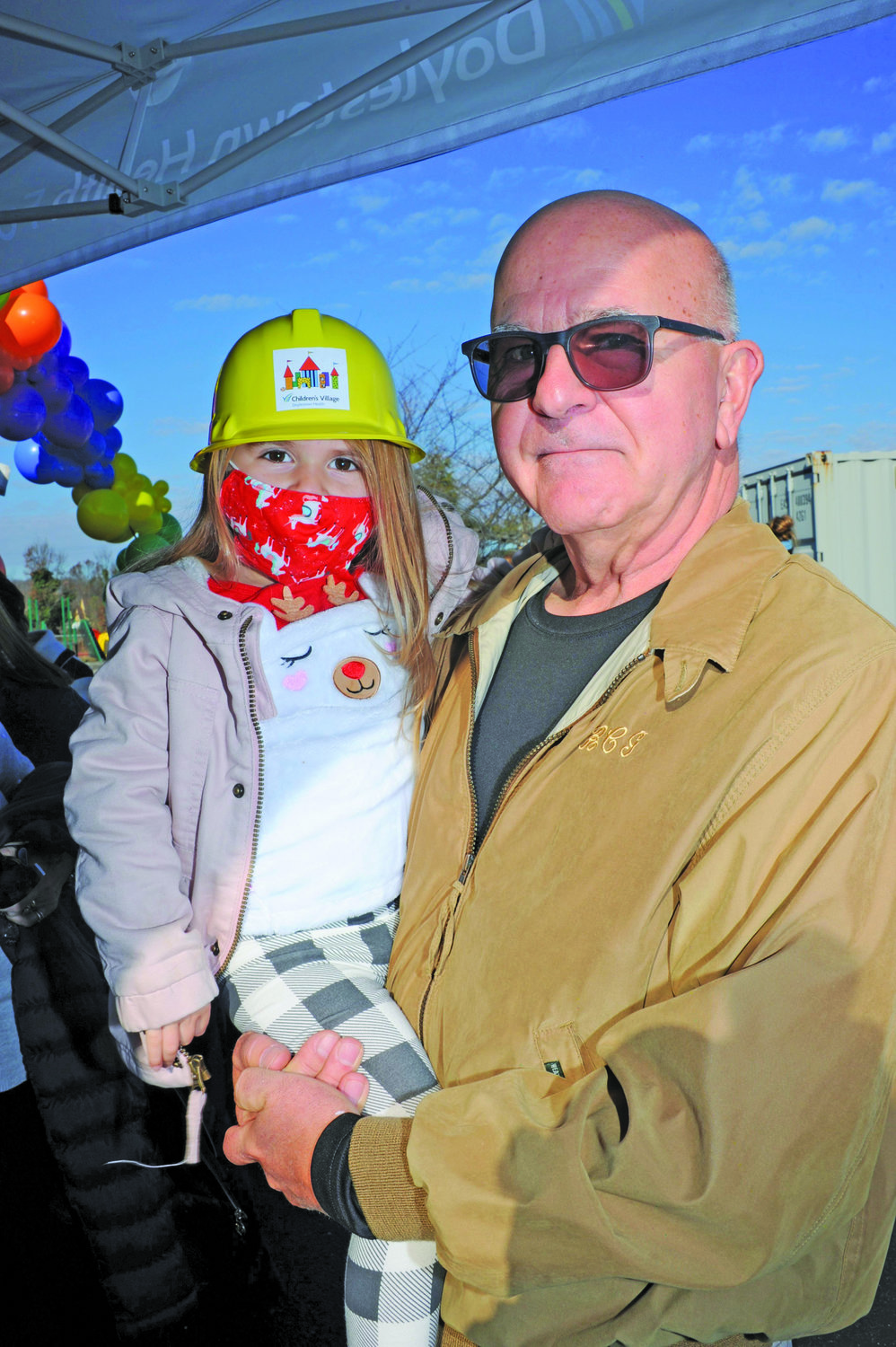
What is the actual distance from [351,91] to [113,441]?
7.50m

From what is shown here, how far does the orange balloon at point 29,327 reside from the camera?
6.96 metres

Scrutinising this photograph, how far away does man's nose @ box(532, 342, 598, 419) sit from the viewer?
5.45 feet

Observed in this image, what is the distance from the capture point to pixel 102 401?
29.5 ft

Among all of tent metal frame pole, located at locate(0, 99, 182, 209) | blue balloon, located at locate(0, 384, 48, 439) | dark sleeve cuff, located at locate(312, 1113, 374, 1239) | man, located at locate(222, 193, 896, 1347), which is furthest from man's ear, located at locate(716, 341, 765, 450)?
blue balloon, located at locate(0, 384, 48, 439)

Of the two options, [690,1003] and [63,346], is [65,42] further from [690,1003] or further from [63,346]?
[63,346]

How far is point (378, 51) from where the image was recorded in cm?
289

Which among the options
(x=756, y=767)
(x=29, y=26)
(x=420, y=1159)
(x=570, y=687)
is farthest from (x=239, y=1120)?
(x=29, y=26)

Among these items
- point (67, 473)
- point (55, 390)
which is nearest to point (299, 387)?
point (55, 390)

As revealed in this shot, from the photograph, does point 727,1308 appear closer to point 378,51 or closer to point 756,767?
point 756,767

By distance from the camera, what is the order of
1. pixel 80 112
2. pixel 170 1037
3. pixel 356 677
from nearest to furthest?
pixel 170 1037 < pixel 356 677 < pixel 80 112

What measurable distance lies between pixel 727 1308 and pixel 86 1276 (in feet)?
7.00

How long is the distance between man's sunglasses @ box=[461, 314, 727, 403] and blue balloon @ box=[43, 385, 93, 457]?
7.55 meters

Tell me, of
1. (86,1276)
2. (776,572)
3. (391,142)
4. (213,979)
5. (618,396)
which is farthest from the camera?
(391,142)

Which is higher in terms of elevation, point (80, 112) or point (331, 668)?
point (80, 112)
